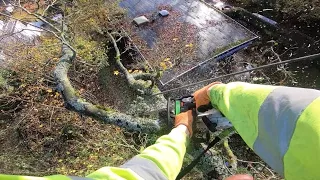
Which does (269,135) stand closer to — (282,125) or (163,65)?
(282,125)

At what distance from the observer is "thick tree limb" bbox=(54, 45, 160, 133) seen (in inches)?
180

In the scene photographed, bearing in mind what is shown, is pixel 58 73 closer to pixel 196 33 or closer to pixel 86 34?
pixel 86 34

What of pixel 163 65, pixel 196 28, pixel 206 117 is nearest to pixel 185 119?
pixel 206 117

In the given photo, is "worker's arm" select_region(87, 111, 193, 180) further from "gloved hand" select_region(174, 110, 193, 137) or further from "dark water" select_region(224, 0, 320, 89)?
"dark water" select_region(224, 0, 320, 89)

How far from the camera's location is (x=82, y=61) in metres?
8.45

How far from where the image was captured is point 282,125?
126cm

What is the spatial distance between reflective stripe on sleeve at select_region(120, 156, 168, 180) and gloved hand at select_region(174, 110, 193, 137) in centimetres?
73

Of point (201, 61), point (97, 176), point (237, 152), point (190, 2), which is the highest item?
point (97, 176)

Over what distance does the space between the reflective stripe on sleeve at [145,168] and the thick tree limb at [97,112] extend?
2705 mm

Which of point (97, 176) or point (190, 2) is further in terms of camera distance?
point (190, 2)

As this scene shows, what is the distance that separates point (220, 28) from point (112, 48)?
10.4ft

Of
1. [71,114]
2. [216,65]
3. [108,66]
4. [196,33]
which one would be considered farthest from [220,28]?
[71,114]

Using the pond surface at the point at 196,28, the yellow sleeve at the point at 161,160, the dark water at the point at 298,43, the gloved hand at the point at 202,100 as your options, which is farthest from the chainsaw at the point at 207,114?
the dark water at the point at 298,43

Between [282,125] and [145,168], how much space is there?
2.11 ft
